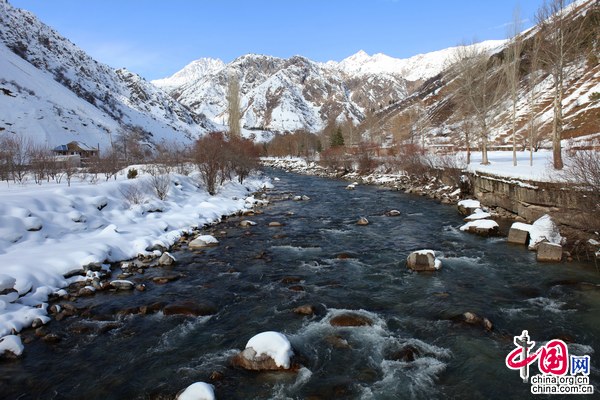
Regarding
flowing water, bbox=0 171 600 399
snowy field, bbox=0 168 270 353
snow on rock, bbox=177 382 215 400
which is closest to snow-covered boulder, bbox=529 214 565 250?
flowing water, bbox=0 171 600 399

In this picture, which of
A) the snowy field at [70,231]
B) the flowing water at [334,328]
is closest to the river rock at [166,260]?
the flowing water at [334,328]

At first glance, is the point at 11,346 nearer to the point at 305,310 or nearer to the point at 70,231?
the point at 305,310

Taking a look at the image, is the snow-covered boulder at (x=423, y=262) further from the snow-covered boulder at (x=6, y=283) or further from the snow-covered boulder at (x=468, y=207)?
the snow-covered boulder at (x=6, y=283)

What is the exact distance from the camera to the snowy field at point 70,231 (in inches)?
412

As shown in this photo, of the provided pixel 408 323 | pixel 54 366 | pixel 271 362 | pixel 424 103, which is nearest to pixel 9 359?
pixel 54 366

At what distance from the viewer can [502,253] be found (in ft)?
48.0

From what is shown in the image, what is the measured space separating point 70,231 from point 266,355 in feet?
44.1

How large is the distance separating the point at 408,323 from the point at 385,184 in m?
34.4

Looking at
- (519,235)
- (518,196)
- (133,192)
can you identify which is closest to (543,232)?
(519,235)

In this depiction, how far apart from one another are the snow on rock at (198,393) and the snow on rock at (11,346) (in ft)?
14.7

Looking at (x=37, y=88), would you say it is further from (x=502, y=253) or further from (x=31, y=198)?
(x=502, y=253)

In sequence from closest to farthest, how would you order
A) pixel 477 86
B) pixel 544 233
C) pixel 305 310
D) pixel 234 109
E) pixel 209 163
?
pixel 305 310
pixel 544 233
pixel 209 163
pixel 477 86
pixel 234 109

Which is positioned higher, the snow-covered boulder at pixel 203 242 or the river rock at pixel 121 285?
the snow-covered boulder at pixel 203 242

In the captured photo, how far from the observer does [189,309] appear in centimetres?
1047
